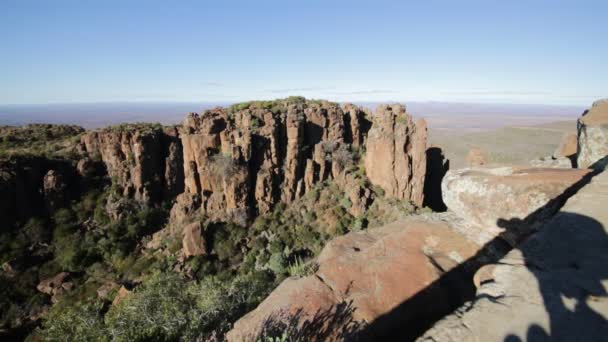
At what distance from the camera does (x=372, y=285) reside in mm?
5102

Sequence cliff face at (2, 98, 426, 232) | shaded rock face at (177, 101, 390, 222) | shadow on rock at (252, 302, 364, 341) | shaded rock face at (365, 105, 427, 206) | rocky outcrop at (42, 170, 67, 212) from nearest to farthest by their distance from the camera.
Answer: shadow on rock at (252, 302, 364, 341)
rocky outcrop at (42, 170, 67, 212)
cliff face at (2, 98, 426, 232)
shaded rock face at (177, 101, 390, 222)
shaded rock face at (365, 105, 427, 206)

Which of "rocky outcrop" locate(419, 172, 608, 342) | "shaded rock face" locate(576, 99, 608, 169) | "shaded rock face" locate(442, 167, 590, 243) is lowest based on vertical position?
"rocky outcrop" locate(419, 172, 608, 342)

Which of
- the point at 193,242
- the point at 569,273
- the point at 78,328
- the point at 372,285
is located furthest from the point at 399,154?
the point at 78,328

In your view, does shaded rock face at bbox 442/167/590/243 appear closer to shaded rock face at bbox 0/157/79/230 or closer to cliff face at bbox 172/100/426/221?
cliff face at bbox 172/100/426/221

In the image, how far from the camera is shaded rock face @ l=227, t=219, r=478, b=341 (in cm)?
473

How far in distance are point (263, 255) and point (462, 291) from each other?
20.3m

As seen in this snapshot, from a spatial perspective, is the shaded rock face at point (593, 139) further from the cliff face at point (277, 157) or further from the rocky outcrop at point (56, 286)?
the rocky outcrop at point (56, 286)

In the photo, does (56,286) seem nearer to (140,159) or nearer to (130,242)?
(130,242)

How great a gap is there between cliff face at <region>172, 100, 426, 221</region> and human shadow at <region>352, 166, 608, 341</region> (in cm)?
2341

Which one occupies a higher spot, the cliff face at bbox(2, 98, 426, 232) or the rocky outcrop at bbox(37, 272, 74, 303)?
the cliff face at bbox(2, 98, 426, 232)

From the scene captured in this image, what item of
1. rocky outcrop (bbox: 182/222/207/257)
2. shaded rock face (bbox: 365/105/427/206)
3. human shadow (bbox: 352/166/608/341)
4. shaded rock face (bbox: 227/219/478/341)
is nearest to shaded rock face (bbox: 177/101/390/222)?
rocky outcrop (bbox: 182/222/207/257)

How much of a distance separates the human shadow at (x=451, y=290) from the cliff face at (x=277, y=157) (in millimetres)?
23407

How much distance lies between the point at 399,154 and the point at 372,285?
994 inches

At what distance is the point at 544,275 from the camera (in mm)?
3553
